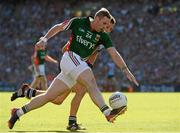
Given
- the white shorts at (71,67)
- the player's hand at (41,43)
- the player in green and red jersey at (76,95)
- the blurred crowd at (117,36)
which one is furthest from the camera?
the blurred crowd at (117,36)

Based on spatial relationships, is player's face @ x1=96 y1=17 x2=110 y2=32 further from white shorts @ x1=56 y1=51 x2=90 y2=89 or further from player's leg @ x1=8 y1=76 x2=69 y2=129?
player's leg @ x1=8 y1=76 x2=69 y2=129

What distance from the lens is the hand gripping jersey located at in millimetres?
12930

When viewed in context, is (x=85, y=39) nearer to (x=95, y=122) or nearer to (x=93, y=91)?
(x=93, y=91)

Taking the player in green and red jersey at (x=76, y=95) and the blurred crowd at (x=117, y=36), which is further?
the blurred crowd at (x=117, y=36)

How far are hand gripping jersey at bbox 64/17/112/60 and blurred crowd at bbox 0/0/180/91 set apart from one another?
101 ft

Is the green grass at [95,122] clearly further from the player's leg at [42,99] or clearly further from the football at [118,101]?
the football at [118,101]

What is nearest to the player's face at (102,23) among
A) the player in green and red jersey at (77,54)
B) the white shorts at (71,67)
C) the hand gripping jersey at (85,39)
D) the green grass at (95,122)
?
the player in green and red jersey at (77,54)

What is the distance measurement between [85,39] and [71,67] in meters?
0.64

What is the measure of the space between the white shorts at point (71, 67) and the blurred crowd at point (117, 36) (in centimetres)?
3092

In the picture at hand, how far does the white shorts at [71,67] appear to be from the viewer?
41.3ft

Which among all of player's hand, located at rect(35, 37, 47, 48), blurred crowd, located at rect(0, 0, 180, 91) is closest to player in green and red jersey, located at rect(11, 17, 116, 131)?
player's hand, located at rect(35, 37, 47, 48)

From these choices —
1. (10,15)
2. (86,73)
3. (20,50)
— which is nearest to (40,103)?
(86,73)

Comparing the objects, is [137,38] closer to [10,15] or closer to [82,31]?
[10,15]

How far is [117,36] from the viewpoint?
5022 centimetres
